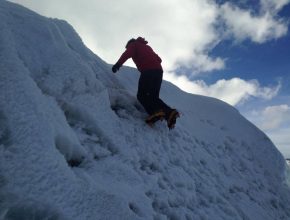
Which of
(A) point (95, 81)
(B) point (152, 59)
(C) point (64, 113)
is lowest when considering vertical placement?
(C) point (64, 113)

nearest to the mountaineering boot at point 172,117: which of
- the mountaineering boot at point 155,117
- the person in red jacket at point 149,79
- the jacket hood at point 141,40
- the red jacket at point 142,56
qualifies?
the person in red jacket at point 149,79

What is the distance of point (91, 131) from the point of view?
5371mm

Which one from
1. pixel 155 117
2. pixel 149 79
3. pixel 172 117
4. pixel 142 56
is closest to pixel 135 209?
pixel 155 117

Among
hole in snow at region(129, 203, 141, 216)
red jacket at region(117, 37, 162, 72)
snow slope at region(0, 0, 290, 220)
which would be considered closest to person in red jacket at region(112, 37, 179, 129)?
red jacket at region(117, 37, 162, 72)

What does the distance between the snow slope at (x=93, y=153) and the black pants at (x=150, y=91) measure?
274 millimetres

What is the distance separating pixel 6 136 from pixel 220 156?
614 centimetres

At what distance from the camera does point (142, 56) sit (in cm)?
753

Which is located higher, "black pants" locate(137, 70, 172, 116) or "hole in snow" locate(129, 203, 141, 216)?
"black pants" locate(137, 70, 172, 116)

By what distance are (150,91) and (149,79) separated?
0.25m

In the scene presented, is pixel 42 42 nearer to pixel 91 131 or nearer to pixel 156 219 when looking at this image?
pixel 91 131

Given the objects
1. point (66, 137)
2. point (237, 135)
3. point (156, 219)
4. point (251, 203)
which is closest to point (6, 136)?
point (66, 137)

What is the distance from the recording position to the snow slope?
11.4ft

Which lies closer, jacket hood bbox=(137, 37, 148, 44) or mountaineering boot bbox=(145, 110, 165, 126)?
mountaineering boot bbox=(145, 110, 165, 126)

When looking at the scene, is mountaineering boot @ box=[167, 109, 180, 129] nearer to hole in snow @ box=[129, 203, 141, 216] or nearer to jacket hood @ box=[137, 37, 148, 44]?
jacket hood @ box=[137, 37, 148, 44]
